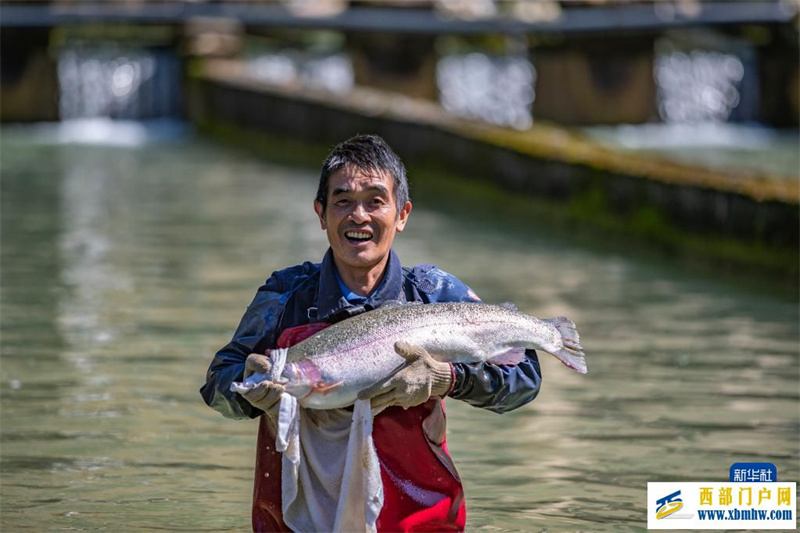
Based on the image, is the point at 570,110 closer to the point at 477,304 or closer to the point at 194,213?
the point at 194,213

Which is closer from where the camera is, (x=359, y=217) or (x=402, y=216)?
(x=359, y=217)

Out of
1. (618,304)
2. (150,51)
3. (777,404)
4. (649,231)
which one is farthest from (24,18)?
(777,404)

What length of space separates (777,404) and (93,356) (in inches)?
137

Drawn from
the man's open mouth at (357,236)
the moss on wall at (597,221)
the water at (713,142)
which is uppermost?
the water at (713,142)

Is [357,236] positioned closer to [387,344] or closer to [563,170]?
[387,344]

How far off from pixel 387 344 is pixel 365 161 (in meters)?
0.54

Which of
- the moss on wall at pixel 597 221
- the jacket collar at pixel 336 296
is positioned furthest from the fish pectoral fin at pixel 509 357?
the moss on wall at pixel 597 221

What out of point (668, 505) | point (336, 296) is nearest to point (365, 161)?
point (336, 296)

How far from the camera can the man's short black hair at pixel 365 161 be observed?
4.75m

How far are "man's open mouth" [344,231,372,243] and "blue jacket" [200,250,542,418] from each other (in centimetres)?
8

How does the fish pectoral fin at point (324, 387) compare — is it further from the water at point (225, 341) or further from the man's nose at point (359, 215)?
the water at point (225, 341)

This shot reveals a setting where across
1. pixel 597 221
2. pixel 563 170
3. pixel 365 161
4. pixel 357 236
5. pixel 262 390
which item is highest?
pixel 563 170

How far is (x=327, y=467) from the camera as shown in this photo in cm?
464

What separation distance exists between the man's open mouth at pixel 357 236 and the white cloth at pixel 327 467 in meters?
0.41
